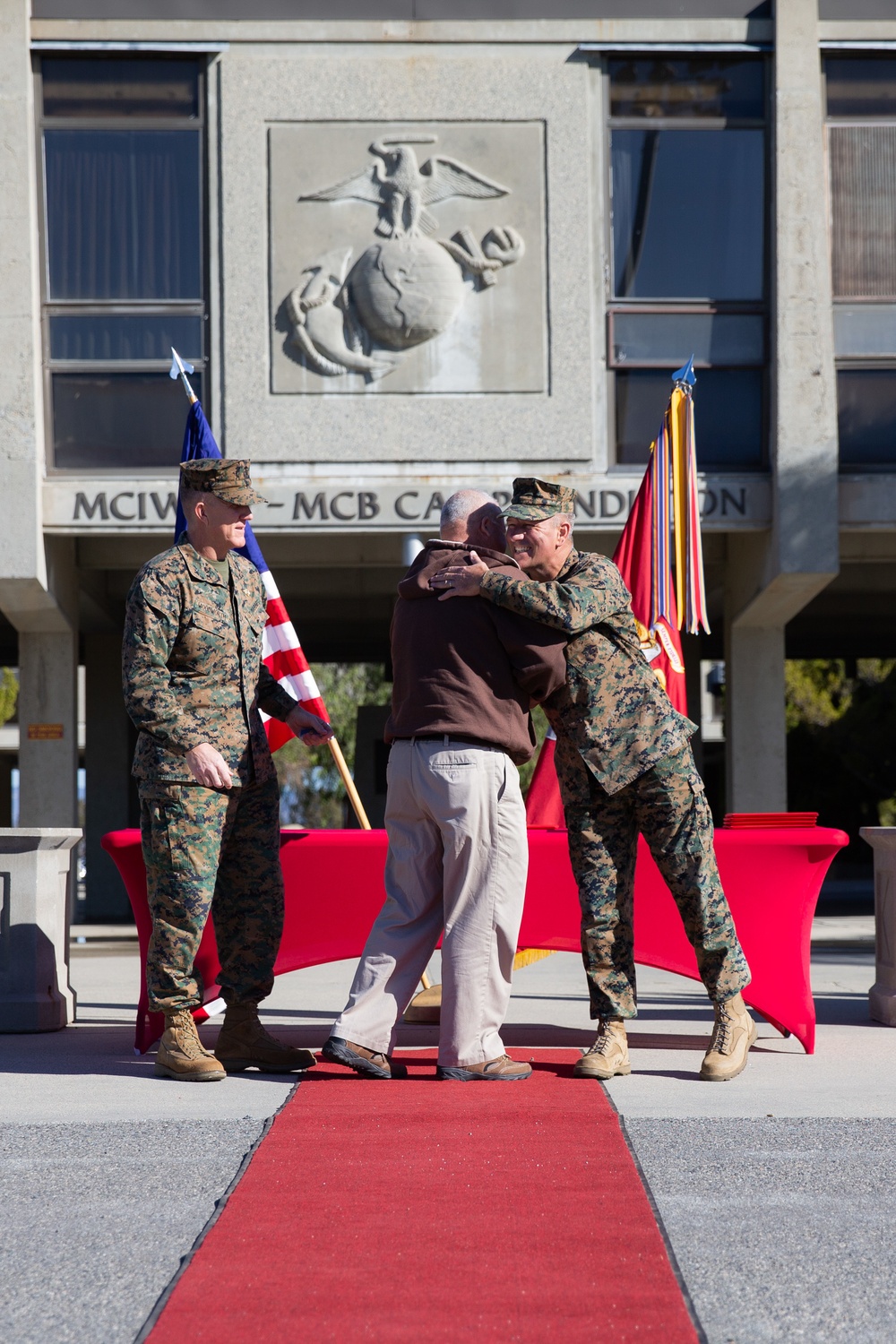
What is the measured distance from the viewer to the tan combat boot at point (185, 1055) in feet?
16.3

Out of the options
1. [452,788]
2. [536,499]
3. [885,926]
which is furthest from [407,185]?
[452,788]

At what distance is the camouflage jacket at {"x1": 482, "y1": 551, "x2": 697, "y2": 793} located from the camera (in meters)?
5.00

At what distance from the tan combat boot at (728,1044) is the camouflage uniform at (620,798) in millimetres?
73

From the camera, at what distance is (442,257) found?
45.1ft

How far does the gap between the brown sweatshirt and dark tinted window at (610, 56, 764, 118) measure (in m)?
10.4

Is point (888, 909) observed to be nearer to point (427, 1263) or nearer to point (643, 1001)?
point (643, 1001)

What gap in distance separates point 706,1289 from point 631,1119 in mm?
1551

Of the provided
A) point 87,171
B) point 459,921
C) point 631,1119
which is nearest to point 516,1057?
point 459,921

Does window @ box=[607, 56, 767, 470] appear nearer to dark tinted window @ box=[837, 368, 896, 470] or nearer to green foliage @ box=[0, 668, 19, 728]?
dark tinted window @ box=[837, 368, 896, 470]

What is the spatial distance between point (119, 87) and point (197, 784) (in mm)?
10915

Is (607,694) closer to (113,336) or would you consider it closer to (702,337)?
(702,337)

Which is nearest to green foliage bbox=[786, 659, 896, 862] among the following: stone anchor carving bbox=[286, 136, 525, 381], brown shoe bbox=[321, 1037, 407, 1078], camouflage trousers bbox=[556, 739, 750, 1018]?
stone anchor carving bbox=[286, 136, 525, 381]

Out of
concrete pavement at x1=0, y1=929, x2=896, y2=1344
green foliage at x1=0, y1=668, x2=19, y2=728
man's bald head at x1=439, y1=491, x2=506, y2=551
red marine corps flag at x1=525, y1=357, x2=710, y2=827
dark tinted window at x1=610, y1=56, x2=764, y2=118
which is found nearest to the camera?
concrete pavement at x1=0, y1=929, x2=896, y2=1344

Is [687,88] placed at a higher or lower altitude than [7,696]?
higher
